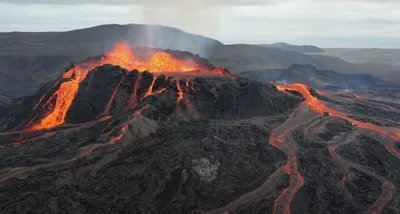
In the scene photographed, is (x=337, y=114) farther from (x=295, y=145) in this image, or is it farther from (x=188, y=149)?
(x=188, y=149)

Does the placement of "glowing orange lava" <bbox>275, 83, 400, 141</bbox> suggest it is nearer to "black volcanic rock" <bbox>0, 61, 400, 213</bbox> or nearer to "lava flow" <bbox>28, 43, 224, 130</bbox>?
"black volcanic rock" <bbox>0, 61, 400, 213</bbox>

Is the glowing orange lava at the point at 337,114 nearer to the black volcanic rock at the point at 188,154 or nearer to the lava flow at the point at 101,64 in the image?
the black volcanic rock at the point at 188,154

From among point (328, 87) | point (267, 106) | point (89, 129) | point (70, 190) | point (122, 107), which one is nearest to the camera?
point (70, 190)

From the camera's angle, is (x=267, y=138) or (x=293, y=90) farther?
(x=293, y=90)

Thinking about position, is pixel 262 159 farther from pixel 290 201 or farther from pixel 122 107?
pixel 122 107

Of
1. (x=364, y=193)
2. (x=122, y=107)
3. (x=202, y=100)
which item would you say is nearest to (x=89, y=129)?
(x=122, y=107)

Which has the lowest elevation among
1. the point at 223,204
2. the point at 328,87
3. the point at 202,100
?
the point at 328,87

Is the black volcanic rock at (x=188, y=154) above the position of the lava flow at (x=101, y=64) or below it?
below

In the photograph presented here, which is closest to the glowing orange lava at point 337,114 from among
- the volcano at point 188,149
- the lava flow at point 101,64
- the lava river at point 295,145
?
the lava river at point 295,145
